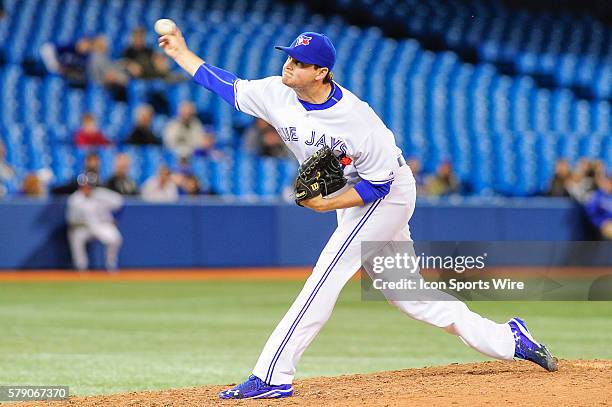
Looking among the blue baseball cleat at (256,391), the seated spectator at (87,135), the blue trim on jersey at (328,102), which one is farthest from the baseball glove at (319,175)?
the seated spectator at (87,135)

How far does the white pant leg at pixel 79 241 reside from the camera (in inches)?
637

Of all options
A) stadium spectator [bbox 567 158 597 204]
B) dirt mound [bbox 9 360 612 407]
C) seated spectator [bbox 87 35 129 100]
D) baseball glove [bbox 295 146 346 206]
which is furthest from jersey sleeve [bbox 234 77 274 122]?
stadium spectator [bbox 567 158 597 204]

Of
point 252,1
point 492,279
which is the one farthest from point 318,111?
point 252,1

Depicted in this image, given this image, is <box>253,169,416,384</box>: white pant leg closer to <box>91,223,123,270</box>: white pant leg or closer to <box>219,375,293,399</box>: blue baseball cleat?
<box>219,375,293,399</box>: blue baseball cleat

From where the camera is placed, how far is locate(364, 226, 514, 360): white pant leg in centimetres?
607

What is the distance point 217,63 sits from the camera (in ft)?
65.3

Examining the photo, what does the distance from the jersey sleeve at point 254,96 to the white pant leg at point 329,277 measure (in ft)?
2.29

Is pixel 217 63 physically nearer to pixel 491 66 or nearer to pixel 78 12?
pixel 78 12

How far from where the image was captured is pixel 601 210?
1778 centimetres

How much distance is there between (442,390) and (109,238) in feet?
36.1

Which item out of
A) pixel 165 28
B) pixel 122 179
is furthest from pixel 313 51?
pixel 122 179

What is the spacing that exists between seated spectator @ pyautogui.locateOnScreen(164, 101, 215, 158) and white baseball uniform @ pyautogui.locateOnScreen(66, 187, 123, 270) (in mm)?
1533

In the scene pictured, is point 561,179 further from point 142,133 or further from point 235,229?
point 142,133

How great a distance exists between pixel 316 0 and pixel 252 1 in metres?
1.71
